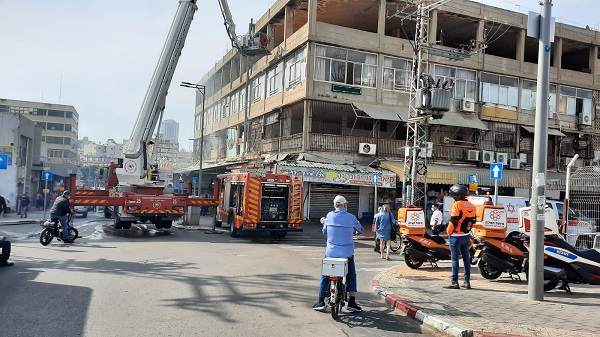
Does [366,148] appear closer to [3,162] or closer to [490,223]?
[490,223]

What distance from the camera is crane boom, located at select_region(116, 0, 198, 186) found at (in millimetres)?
18547

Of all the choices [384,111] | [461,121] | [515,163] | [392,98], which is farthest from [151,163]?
[515,163]

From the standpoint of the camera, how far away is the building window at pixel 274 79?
29605 millimetres

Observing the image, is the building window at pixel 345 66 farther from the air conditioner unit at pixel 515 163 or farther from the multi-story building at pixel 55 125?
the multi-story building at pixel 55 125

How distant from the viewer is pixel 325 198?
26.9 metres

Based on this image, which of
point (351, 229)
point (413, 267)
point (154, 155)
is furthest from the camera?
point (154, 155)

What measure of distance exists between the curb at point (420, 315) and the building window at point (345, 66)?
60.9ft

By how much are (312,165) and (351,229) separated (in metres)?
16.2

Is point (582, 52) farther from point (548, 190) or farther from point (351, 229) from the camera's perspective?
point (351, 229)

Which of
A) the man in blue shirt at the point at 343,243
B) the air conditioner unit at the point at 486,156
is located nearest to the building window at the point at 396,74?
the air conditioner unit at the point at 486,156

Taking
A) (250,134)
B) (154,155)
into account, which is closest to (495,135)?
(250,134)

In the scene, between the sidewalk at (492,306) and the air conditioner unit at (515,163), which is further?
the air conditioner unit at (515,163)

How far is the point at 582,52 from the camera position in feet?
114

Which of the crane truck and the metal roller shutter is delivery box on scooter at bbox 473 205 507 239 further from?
the metal roller shutter
